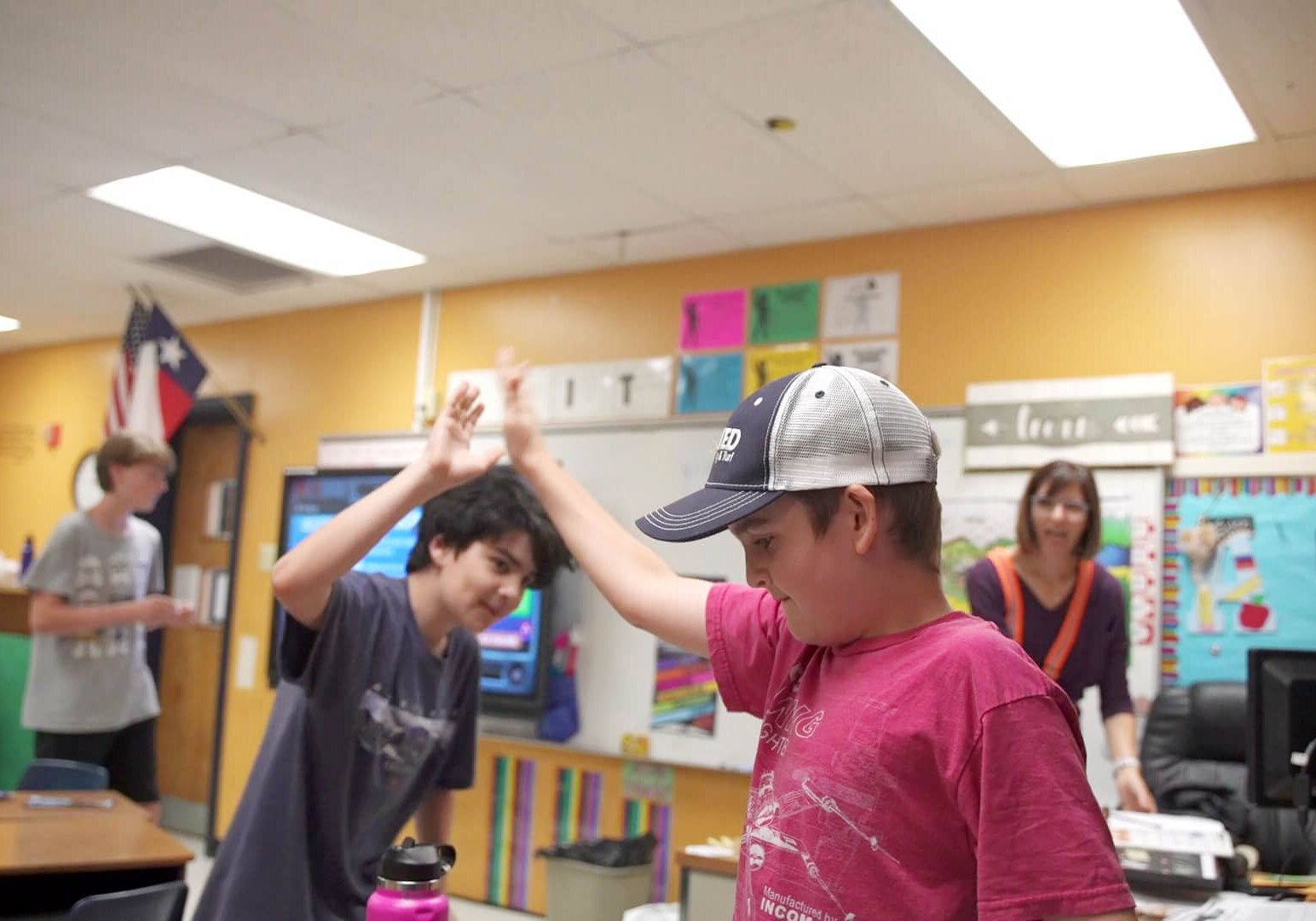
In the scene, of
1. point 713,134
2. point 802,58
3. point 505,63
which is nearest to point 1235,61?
point 802,58

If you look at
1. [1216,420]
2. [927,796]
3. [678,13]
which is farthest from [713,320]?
[927,796]

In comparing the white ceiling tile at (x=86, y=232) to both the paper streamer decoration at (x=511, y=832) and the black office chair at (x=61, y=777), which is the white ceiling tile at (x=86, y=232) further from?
the paper streamer decoration at (x=511, y=832)

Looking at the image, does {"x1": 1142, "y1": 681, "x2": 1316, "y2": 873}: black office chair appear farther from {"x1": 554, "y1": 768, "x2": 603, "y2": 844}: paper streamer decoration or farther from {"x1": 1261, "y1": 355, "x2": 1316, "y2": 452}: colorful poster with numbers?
{"x1": 554, "y1": 768, "x2": 603, "y2": 844}: paper streamer decoration

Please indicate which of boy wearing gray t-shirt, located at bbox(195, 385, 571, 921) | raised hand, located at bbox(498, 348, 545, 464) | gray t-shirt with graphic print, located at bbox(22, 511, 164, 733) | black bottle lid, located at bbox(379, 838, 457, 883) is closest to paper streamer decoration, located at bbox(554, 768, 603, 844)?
gray t-shirt with graphic print, located at bbox(22, 511, 164, 733)

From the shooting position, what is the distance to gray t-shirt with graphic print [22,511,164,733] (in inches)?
157

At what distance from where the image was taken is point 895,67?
3203 mm

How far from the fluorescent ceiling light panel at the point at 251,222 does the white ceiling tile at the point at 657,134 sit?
1.44 meters

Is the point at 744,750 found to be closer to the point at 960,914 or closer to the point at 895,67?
the point at 895,67

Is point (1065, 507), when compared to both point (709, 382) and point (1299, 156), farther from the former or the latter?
point (709, 382)

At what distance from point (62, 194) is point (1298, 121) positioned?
168 inches

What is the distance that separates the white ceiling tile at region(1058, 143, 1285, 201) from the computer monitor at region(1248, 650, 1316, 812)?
1.87 meters

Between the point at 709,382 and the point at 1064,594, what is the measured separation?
2.05 metres

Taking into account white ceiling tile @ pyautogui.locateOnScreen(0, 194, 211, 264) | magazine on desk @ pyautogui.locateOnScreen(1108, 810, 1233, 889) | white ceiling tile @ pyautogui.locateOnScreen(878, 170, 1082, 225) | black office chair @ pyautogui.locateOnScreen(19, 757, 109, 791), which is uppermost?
white ceiling tile @ pyautogui.locateOnScreen(878, 170, 1082, 225)

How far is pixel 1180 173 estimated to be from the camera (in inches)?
150
